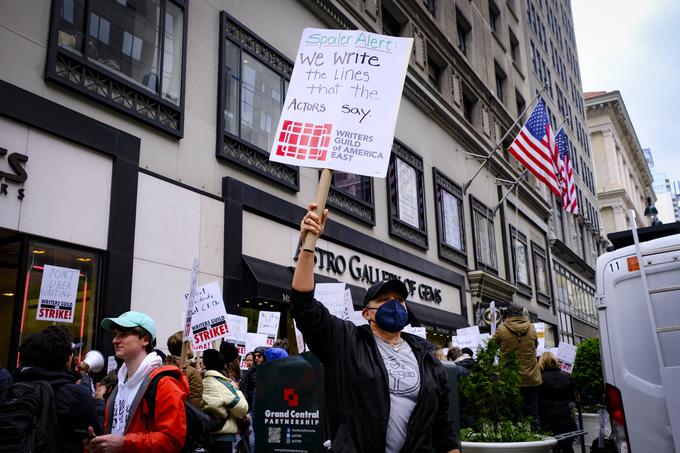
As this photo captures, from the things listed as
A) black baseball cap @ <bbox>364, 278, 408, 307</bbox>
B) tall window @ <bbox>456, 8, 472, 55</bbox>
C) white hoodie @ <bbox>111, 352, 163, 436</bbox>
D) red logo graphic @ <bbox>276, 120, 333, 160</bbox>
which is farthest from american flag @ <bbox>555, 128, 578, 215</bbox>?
white hoodie @ <bbox>111, 352, 163, 436</bbox>

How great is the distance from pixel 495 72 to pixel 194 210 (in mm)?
25027

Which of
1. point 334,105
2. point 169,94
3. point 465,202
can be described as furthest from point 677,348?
point 465,202

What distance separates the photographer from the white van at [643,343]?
18.2 feet

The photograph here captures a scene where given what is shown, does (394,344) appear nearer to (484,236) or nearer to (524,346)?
(524,346)

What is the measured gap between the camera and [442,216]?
23.1 meters

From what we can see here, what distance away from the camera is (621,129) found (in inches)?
3071

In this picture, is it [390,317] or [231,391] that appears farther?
[231,391]

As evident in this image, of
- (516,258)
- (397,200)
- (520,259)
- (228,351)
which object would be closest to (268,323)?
(228,351)

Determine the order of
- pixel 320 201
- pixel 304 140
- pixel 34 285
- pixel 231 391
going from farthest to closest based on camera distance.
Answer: pixel 34 285, pixel 231 391, pixel 304 140, pixel 320 201

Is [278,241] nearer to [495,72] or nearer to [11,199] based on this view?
[11,199]

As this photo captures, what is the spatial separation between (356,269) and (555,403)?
8.18 m

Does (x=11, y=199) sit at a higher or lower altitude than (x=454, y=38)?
lower

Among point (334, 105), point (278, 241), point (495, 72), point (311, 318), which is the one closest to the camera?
point (311, 318)

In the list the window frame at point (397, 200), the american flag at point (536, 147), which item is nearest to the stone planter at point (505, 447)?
the window frame at point (397, 200)
